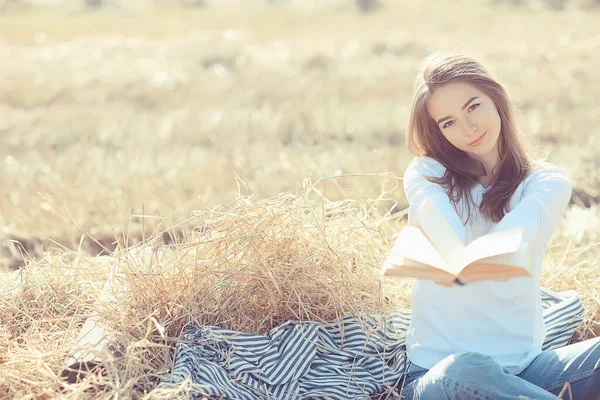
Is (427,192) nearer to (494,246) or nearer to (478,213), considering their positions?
(478,213)

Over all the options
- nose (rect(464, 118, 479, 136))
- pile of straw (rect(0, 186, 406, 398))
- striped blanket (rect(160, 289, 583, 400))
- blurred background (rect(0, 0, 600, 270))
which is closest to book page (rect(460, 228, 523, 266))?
A: nose (rect(464, 118, 479, 136))

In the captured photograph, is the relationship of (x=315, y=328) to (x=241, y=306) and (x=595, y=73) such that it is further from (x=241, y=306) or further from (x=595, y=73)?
(x=595, y=73)

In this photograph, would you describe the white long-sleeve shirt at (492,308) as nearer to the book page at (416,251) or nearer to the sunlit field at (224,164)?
the book page at (416,251)

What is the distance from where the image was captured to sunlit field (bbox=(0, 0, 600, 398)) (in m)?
2.73

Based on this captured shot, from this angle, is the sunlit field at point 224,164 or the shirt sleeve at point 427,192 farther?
the sunlit field at point 224,164

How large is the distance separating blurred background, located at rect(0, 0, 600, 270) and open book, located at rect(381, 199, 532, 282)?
1.06 metres

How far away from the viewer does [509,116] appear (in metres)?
2.44

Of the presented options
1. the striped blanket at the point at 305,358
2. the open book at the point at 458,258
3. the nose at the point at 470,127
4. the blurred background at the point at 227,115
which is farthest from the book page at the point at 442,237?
the blurred background at the point at 227,115

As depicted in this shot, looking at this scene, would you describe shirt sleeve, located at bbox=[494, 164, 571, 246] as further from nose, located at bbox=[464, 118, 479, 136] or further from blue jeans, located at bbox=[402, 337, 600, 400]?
blue jeans, located at bbox=[402, 337, 600, 400]

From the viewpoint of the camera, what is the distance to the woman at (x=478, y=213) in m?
2.23

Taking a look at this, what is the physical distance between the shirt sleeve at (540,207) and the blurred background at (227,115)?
77 centimetres

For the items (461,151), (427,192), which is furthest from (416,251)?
(461,151)

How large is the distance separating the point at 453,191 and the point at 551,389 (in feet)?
2.13

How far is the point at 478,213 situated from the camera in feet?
7.86
